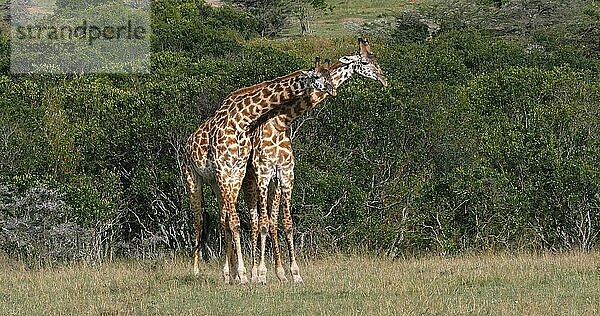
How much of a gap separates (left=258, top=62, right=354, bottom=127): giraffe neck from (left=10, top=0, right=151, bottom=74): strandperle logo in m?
27.1

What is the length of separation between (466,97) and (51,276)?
15.0 meters

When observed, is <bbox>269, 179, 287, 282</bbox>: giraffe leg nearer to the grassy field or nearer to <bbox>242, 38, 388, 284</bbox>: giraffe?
<bbox>242, 38, 388, 284</bbox>: giraffe

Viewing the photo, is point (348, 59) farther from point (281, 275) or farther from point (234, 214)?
point (281, 275)

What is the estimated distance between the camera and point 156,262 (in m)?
15.1

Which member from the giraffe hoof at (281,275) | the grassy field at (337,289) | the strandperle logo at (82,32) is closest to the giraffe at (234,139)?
the giraffe hoof at (281,275)

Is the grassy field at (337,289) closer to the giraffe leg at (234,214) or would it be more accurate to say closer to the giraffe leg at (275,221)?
the giraffe leg at (275,221)

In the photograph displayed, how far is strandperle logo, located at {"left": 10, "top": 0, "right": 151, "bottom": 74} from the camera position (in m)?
43.5

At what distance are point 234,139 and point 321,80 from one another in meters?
1.36

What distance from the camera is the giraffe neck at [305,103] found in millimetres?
13008

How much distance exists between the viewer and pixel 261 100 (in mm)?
13227

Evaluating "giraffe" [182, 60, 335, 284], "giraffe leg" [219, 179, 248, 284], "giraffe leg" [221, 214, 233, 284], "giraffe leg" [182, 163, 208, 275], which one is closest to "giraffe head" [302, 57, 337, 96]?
"giraffe" [182, 60, 335, 284]

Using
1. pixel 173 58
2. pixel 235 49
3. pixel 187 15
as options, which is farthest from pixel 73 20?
pixel 173 58

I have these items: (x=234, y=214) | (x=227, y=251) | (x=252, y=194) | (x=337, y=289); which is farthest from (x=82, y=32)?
(x=337, y=289)

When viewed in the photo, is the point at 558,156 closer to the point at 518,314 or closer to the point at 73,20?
the point at 518,314
